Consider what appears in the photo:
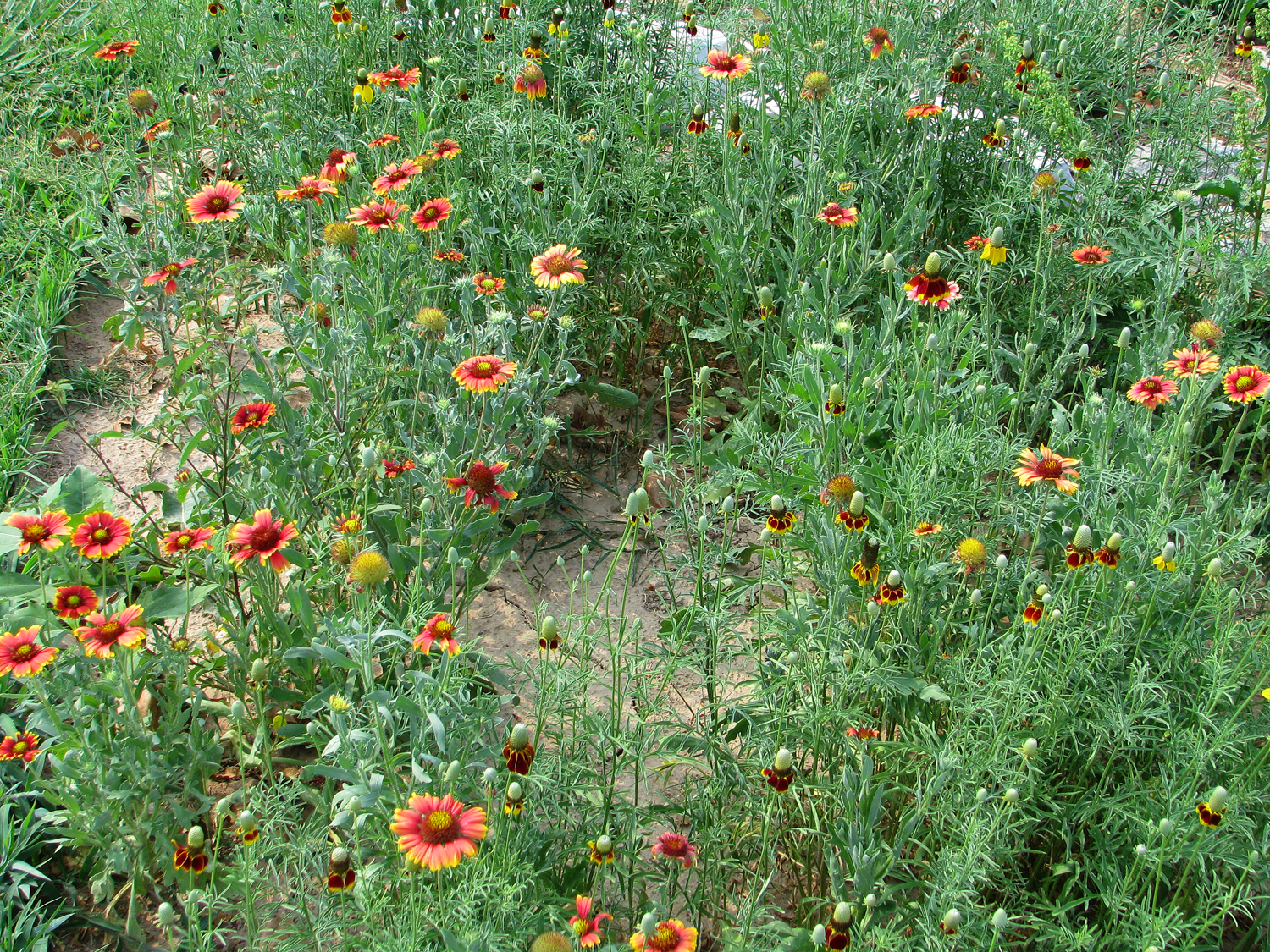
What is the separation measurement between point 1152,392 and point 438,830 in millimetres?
1798

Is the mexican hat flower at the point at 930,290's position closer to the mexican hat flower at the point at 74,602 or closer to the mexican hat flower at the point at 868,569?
the mexican hat flower at the point at 868,569

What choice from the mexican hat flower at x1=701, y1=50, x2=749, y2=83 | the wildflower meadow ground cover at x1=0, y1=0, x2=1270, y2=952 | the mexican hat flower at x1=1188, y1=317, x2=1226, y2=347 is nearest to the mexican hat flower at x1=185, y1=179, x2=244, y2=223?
the wildflower meadow ground cover at x1=0, y1=0, x2=1270, y2=952

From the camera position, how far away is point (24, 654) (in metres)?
1.88

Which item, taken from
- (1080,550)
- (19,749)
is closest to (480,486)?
(19,749)

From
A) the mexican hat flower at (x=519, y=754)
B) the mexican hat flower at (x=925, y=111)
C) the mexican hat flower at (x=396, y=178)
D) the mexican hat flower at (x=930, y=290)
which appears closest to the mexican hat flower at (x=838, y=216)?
the mexican hat flower at (x=930, y=290)

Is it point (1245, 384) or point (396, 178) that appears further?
point (396, 178)

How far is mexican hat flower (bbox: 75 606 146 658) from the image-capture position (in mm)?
1834

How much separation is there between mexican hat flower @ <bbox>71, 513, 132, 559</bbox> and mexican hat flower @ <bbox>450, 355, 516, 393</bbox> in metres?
0.74

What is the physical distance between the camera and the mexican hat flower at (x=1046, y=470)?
6.59 ft

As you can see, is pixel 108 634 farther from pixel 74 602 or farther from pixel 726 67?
pixel 726 67

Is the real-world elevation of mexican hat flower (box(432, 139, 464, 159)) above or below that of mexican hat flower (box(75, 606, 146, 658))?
above

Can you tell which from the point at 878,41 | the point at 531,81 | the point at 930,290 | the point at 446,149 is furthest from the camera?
the point at 878,41

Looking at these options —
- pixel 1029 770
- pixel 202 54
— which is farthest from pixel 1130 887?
pixel 202 54

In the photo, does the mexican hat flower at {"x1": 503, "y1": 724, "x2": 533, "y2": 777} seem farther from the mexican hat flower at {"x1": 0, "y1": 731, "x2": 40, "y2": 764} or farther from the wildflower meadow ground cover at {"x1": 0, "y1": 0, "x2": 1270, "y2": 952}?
the mexican hat flower at {"x1": 0, "y1": 731, "x2": 40, "y2": 764}
